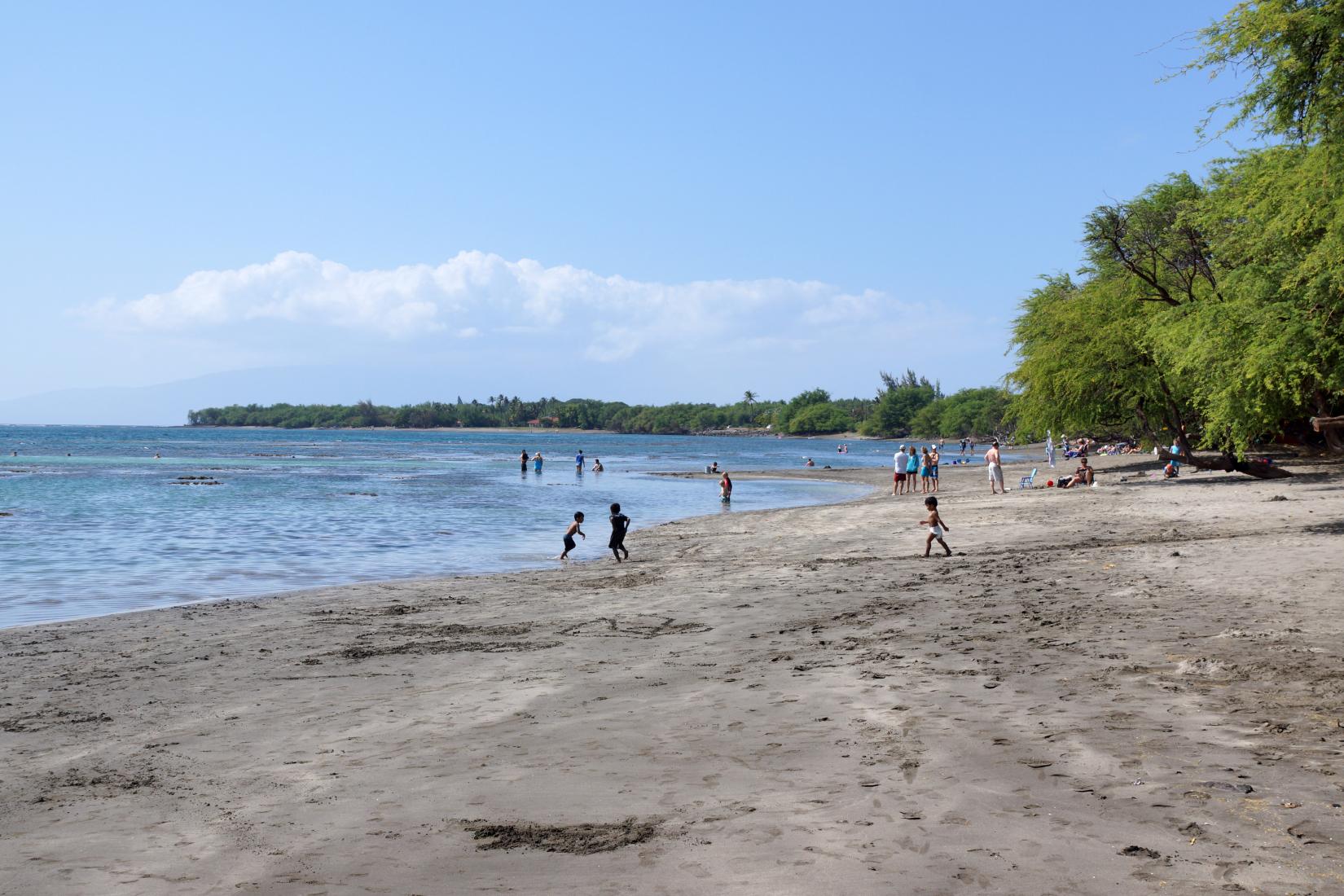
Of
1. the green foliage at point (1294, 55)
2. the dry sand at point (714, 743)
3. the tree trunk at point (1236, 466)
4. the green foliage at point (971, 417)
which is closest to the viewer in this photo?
the dry sand at point (714, 743)

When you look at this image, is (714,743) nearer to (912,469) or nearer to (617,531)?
(617,531)

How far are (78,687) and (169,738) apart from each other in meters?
2.87

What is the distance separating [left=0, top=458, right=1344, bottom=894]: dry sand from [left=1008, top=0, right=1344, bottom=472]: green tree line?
584cm

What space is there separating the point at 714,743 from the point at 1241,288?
18.3m

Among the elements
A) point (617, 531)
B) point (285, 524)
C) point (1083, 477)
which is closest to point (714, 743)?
point (617, 531)

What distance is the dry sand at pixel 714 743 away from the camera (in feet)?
15.6

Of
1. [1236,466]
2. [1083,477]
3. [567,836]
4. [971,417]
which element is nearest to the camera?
[567,836]

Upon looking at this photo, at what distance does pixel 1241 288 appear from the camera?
798 inches

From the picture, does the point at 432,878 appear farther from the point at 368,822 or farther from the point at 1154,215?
the point at 1154,215

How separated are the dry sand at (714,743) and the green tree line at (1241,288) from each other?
5843 mm

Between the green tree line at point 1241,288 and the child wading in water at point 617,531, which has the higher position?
the green tree line at point 1241,288

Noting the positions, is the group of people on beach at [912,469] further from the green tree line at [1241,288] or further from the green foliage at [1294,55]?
the green foliage at [1294,55]

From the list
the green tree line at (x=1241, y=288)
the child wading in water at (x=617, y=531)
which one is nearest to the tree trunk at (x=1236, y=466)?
the green tree line at (x=1241, y=288)

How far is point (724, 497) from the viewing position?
134ft
